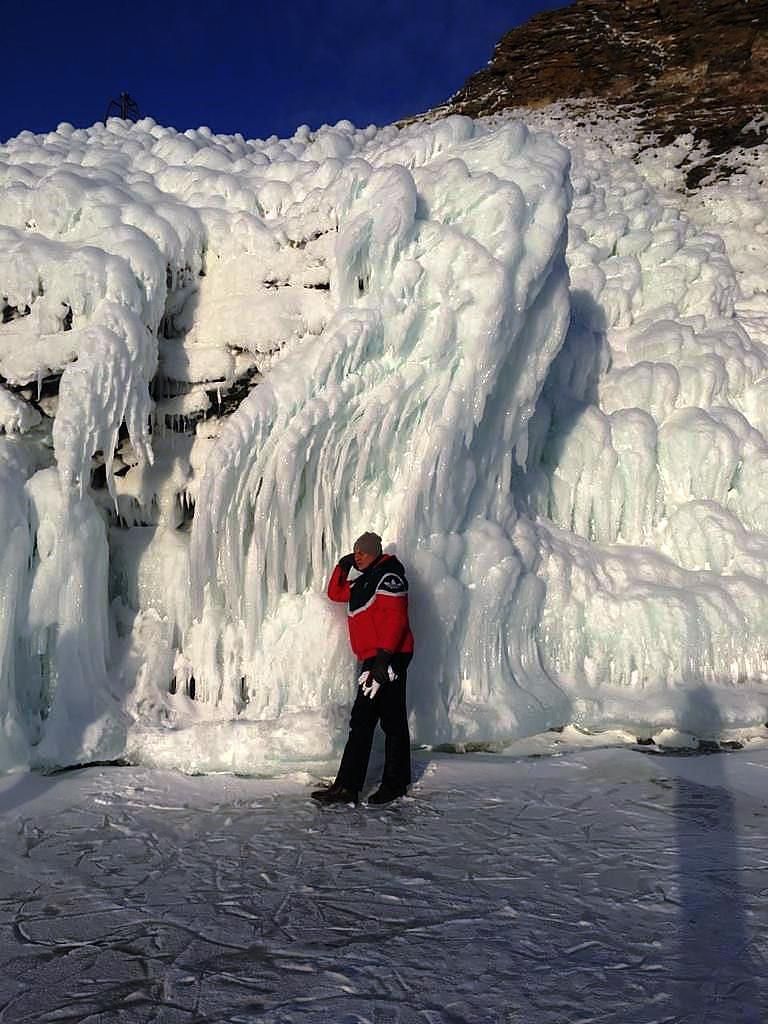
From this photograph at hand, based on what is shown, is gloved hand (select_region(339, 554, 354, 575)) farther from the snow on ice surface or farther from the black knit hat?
the snow on ice surface

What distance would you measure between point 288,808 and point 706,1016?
2.78m

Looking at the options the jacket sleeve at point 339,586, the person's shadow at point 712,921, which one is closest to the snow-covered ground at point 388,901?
the person's shadow at point 712,921

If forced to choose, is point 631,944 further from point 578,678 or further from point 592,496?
point 592,496

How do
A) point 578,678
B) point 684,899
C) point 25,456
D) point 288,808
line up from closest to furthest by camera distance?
point 684,899
point 288,808
point 25,456
point 578,678

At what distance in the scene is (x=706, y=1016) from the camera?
276 centimetres

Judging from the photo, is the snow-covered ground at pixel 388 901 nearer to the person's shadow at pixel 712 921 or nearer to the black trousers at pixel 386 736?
the person's shadow at pixel 712 921

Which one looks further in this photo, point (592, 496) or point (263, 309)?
point (592, 496)

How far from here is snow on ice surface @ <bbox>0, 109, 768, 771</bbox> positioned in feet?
21.2

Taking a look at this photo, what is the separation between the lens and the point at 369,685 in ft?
17.5

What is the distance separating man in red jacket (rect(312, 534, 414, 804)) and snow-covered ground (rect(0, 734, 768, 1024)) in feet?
0.67

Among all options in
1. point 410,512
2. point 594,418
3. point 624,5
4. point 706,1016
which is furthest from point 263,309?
point 624,5

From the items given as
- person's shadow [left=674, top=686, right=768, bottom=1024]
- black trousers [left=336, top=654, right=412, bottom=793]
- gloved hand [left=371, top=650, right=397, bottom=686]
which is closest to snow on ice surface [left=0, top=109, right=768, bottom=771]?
black trousers [left=336, top=654, right=412, bottom=793]

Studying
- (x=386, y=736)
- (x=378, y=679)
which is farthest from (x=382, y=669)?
(x=386, y=736)

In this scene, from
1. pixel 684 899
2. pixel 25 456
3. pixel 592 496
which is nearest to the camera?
pixel 684 899
